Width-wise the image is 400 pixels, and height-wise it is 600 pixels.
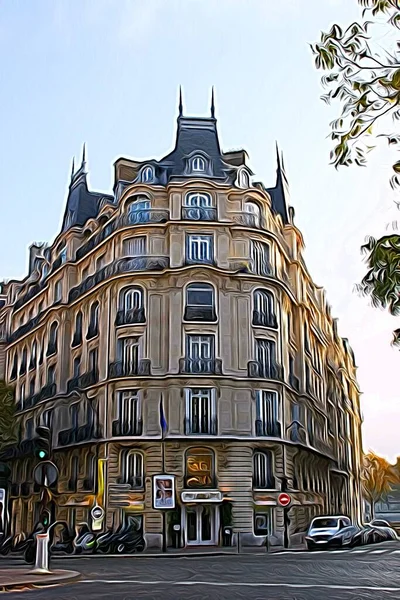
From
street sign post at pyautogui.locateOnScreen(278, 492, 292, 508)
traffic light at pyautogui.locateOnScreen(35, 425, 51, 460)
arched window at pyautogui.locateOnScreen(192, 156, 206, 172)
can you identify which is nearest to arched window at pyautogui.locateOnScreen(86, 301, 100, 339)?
arched window at pyautogui.locateOnScreen(192, 156, 206, 172)

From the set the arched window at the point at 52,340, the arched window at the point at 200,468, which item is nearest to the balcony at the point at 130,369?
the arched window at the point at 200,468

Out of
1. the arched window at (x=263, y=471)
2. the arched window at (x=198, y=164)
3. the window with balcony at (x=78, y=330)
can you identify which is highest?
the arched window at (x=198, y=164)

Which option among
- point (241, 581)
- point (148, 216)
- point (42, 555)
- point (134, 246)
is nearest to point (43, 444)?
point (42, 555)

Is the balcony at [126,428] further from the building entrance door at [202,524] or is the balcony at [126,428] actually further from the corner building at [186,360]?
the building entrance door at [202,524]

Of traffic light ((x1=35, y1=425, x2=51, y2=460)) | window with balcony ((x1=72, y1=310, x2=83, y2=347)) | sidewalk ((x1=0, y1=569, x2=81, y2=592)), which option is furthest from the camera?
window with balcony ((x1=72, y1=310, x2=83, y2=347))

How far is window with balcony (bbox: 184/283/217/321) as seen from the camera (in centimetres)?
4316

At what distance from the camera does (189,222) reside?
44.5m

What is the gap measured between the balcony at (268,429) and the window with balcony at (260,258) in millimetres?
7740

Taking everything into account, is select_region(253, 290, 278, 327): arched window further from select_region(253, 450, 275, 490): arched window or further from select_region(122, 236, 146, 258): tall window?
select_region(253, 450, 275, 490): arched window

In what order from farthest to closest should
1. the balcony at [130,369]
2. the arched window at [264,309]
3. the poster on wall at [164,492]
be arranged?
the arched window at [264,309], the balcony at [130,369], the poster on wall at [164,492]

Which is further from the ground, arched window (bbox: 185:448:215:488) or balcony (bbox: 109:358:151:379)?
balcony (bbox: 109:358:151:379)

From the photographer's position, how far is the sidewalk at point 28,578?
57.8 feet

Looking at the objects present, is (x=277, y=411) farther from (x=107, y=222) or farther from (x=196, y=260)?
(x=107, y=222)

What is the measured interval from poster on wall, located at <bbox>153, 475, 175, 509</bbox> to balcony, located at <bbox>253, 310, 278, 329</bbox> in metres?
9.53
